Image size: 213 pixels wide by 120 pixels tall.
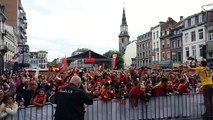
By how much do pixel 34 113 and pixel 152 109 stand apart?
3.81 m

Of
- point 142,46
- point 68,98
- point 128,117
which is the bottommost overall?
point 128,117

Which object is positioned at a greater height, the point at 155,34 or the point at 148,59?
the point at 155,34

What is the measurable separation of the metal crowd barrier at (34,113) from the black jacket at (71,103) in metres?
2.66

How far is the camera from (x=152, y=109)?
9.76m

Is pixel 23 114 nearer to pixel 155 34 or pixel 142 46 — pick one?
pixel 155 34

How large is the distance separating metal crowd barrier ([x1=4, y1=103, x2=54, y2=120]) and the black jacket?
105 inches

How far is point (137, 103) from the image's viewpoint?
962cm

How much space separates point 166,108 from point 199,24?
37.8 meters

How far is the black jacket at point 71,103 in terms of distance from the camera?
18.6ft

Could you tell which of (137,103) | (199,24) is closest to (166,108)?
(137,103)

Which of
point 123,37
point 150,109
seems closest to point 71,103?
point 150,109

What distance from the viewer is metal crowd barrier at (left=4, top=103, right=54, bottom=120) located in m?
7.98

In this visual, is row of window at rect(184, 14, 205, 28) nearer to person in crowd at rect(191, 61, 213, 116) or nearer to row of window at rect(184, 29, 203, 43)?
row of window at rect(184, 29, 203, 43)

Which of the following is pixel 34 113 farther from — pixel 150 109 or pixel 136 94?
pixel 150 109
